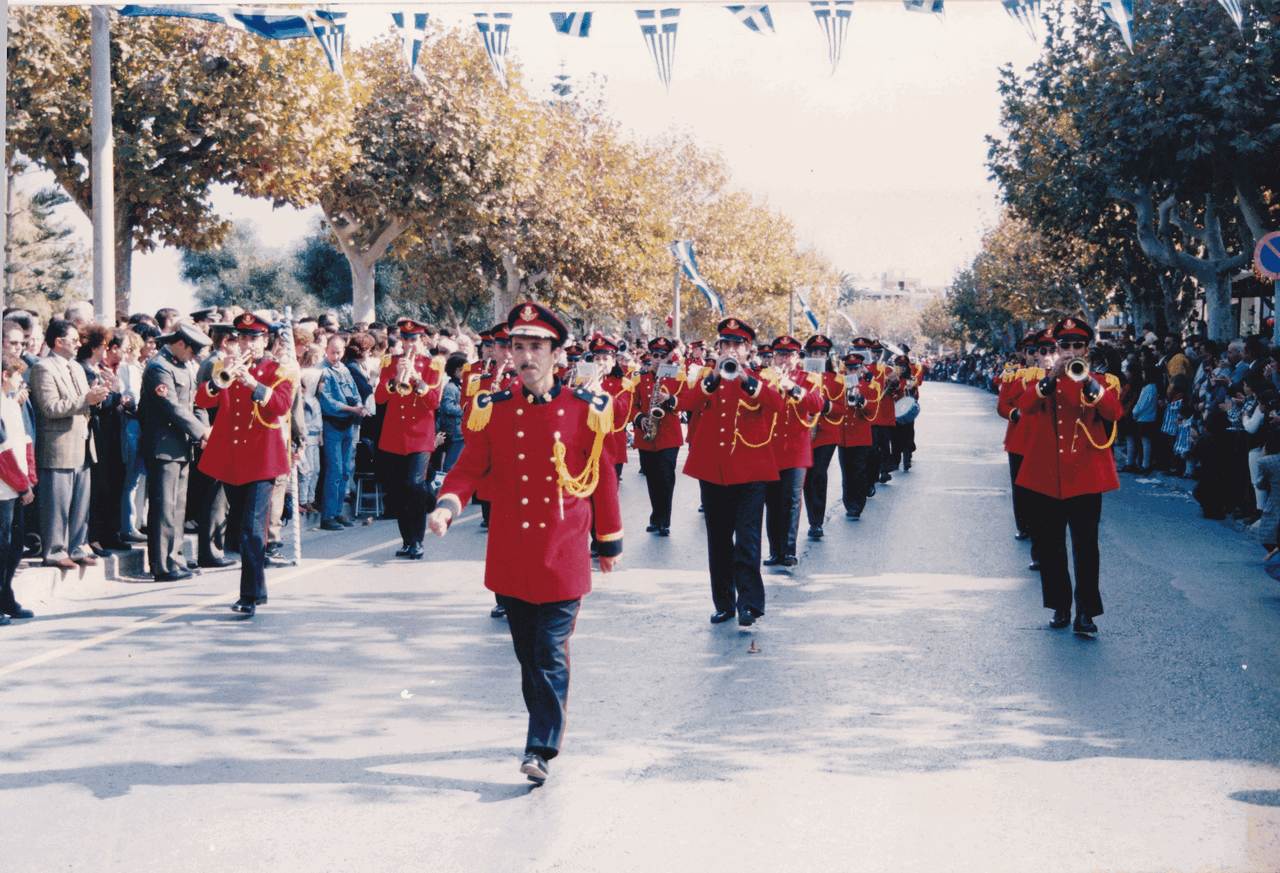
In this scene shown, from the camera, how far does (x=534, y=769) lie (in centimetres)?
513

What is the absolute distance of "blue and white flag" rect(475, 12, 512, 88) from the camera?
11164 mm

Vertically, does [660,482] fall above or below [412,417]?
below

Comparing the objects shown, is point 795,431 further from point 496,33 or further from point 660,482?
point 496,33

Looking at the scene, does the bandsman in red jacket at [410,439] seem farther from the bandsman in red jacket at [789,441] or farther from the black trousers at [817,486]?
the black trousers at [817,486]

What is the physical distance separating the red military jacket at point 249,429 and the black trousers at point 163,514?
129 cm

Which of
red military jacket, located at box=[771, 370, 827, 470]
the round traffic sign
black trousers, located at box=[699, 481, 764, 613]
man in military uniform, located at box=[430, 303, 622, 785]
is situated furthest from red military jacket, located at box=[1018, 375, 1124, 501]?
the round traffic sign

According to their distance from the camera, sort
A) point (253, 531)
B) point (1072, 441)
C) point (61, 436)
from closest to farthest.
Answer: point (1072, 441) → point (253, 531) → point (61, 436)

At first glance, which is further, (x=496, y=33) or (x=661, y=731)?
(x=496, y=33)

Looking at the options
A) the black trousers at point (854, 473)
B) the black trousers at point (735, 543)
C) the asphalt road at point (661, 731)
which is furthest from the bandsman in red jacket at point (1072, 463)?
the black trousers at point (854, 473)

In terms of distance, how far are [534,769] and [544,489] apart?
3.68ft

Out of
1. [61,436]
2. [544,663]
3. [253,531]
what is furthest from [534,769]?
[61,436]

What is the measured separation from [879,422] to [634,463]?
18.3ft

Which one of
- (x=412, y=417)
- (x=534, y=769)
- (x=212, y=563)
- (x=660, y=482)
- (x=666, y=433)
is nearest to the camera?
(x=534, y=769)

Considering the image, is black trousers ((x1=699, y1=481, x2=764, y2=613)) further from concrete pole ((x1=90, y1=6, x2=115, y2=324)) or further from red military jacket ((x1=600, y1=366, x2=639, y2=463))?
concrete pole ((x1=90, y1=6, x2=115, y2=324))
